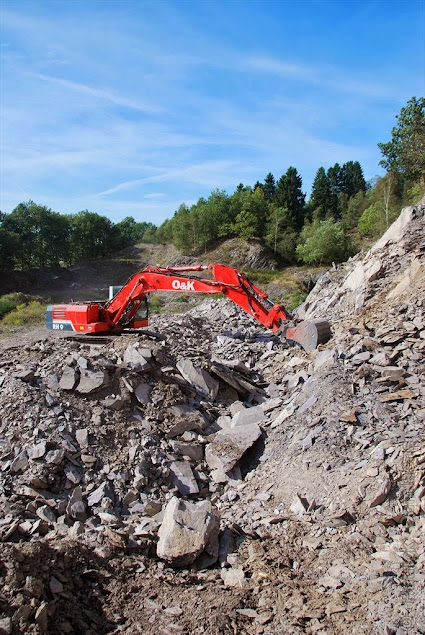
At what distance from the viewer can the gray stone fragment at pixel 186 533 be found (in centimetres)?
526

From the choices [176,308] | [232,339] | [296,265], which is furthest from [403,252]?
[296,265]

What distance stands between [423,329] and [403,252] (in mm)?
3824

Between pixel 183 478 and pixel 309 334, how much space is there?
4365mm

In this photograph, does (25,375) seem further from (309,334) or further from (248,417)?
(309,334)

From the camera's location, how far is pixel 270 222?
4584 cm

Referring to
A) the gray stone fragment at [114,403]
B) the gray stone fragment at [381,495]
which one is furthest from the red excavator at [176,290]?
the gray stone fragment at [381,495]

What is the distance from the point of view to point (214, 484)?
726cm

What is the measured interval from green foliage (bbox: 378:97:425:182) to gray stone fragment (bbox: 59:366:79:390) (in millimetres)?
21406

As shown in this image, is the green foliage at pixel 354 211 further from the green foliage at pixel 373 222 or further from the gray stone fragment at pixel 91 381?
the gray stone fragment at pixel 91 381

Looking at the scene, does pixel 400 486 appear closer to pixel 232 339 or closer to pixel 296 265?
pixel 232 339

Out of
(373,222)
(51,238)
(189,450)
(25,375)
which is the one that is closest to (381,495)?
(189,450)

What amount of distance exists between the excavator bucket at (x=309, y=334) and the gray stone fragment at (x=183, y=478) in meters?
3.83

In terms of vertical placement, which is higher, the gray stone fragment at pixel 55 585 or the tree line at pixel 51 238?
the tree line at pixel 51 238

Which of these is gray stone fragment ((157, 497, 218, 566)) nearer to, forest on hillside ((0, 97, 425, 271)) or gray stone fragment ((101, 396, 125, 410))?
gray stone fragment ((101, 396, 125, 410))
